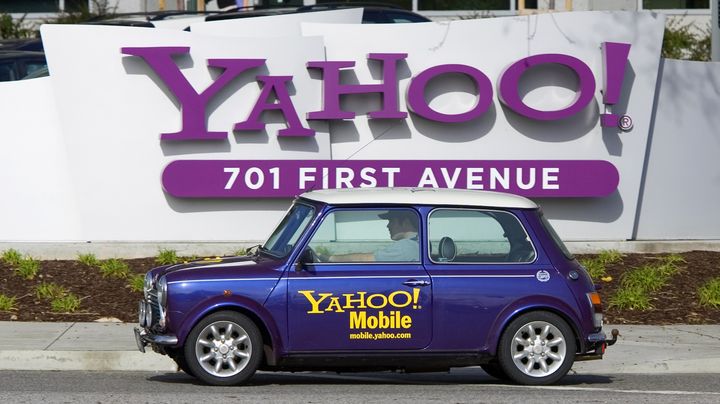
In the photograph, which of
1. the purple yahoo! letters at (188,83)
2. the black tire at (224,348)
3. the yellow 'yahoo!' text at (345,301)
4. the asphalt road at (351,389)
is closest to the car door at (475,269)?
the yellow 'yahoo!' text at (345,301)

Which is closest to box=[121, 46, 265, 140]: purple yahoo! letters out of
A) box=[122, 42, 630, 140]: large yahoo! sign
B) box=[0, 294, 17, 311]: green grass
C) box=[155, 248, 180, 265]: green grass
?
box=[122, 42, 630, 140]: large yahoo! sign

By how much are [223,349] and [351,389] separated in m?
1.08

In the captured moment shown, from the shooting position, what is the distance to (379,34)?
51.3 feet

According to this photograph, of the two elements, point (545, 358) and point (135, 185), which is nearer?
point (545, 358)

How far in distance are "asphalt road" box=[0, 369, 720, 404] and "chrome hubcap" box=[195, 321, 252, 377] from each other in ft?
0.53

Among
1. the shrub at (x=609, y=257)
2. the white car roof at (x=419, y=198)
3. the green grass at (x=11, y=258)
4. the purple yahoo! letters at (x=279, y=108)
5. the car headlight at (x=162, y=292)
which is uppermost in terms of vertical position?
the purple yahoo! letters at (x=279, y=108)

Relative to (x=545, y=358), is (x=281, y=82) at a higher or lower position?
higher

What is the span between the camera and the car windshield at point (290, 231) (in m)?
9.82

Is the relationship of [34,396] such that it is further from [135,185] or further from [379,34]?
[379,34]

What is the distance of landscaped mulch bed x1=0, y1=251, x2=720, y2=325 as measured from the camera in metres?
13.4

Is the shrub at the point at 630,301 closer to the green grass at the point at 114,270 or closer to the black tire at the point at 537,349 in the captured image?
the black tire at the point at 537,349

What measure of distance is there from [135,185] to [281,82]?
2230 mm

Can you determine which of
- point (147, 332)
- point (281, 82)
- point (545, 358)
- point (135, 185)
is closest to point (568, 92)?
point (281, 82)

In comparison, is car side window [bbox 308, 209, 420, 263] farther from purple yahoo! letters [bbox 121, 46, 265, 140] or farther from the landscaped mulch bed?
purple yahoo! letters [bbox 121, 46, 265, 140]
